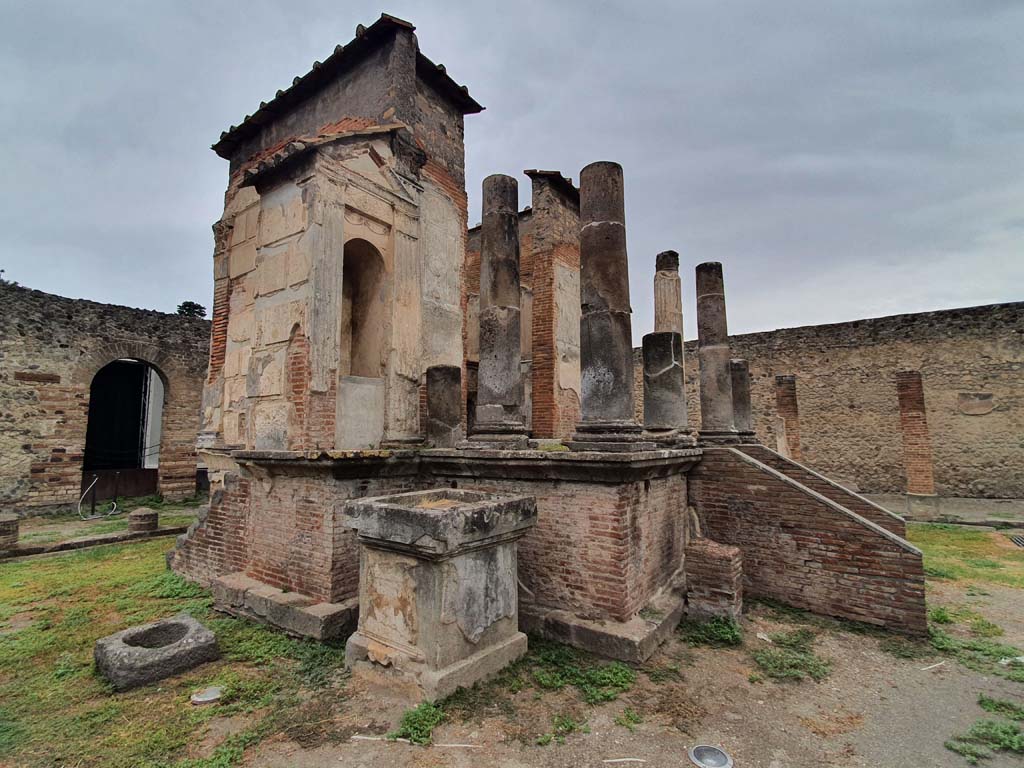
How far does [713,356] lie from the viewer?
8414 millimetres

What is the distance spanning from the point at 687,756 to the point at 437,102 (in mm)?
7955

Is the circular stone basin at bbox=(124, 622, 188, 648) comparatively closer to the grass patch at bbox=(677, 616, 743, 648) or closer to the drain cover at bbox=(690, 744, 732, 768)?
the drain cover at bbox=(690, 744, 732, 768)

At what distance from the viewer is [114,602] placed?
564 cm

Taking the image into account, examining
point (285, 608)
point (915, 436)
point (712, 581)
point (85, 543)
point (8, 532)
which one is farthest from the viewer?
point (915, 436)

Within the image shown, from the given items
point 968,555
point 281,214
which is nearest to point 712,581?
point 281,214

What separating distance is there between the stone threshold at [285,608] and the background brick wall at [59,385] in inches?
381

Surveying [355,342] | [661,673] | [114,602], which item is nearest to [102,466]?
[114,602]

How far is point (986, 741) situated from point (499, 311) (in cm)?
538

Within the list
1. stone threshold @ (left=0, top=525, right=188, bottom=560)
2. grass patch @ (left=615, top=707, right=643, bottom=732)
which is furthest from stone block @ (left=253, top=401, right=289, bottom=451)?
stone threshold @ (left=0, top=525, right=188, bottom=560)

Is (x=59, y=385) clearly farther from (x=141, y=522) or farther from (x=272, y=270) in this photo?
(x=272, y=270)

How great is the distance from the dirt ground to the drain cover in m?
0.06

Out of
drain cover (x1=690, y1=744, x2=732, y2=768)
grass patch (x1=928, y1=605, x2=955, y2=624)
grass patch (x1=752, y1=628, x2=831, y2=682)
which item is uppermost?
drain cover (x1=690, y1=744, x2=732, y2=768)

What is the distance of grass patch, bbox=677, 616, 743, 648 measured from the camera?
4664 mm

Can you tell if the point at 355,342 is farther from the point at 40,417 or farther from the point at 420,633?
the point at 40,417
